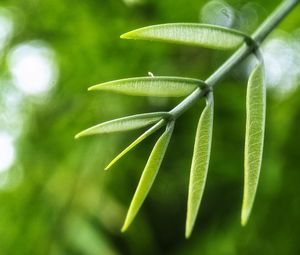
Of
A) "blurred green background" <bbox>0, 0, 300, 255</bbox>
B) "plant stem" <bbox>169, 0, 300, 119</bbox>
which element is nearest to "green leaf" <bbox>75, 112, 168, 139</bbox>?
"plant stem" <bbox>169, 0, 300, 119</bbox>

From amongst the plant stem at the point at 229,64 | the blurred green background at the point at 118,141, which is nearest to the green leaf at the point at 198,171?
the plant stem at the point at 229,64

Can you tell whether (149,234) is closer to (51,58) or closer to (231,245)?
(231,245)

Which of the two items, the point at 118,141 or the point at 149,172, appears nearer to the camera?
the point at 149,172

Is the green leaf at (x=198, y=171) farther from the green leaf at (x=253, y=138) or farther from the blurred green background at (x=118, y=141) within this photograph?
the blurred green background at (x=118, y=141)

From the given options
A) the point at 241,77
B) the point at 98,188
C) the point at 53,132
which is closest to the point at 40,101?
the point at 53,132

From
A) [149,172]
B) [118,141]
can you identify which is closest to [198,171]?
[149,172]

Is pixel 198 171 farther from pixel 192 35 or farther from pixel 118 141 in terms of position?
pixel 118 141

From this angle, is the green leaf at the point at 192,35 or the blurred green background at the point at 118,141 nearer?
the green leaf at the point at 192,35
